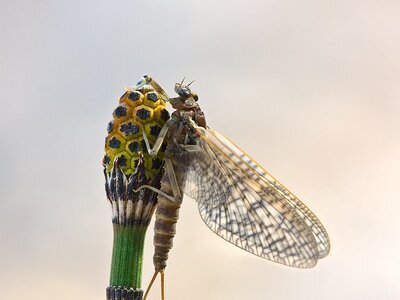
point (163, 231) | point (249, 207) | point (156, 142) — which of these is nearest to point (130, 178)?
point (156, 142)

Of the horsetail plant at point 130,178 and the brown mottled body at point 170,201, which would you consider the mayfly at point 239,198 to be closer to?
the brown mottled body at point 170,201

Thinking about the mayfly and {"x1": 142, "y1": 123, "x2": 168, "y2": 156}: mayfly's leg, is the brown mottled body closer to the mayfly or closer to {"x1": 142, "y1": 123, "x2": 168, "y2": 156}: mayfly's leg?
the mayfly

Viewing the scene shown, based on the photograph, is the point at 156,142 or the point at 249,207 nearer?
the point at 156,142

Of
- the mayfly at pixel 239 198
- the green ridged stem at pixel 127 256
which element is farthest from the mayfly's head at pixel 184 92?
the green ridged stem at pixel 127 256

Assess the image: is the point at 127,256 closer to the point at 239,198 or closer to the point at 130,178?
the point at 130,178

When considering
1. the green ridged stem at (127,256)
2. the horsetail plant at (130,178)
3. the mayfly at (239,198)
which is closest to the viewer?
the green ridged stem at (127,256)

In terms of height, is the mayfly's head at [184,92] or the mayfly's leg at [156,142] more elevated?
the mayfly's head at [184,92]

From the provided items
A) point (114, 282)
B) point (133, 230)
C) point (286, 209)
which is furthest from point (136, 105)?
point (286, 209)
